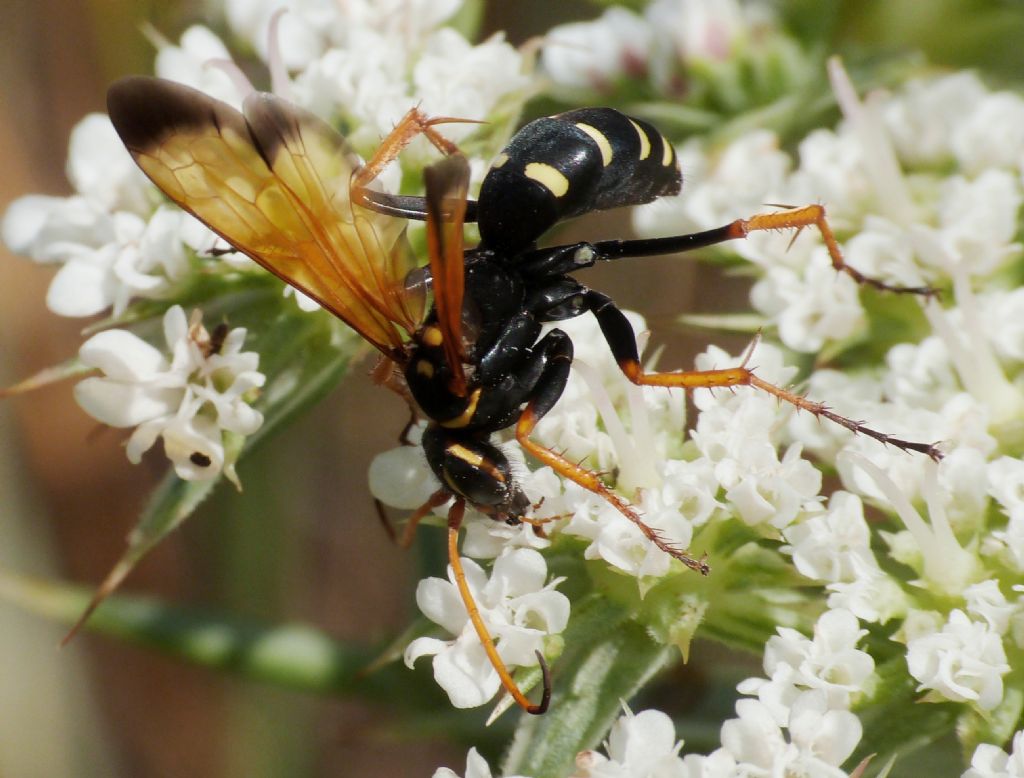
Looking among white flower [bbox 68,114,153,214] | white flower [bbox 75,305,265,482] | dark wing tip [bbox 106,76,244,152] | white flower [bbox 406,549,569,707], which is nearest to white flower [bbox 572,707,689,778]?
white flower [bbox 406,549,569,707]

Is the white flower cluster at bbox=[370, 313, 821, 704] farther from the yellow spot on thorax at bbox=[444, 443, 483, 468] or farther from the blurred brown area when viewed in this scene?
the blurred brown area

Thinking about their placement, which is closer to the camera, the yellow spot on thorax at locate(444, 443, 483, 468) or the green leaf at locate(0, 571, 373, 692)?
the yellow spot on thorax at locate(444, 443, 483, 468)

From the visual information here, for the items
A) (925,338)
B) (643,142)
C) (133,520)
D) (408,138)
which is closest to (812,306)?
(925,338)

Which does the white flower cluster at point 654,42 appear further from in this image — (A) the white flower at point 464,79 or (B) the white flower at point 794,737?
(B) the white flower at point 794,737

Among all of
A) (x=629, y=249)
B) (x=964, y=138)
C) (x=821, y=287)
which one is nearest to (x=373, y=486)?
(x=629, y=249)

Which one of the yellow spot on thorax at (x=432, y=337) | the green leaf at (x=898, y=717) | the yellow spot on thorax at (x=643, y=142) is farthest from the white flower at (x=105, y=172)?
the green leaf at (x=898, y=717)

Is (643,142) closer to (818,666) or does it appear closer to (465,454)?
(465,454)

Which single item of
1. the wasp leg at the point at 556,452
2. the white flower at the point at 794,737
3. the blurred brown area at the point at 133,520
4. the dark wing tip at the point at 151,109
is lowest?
the blurred brown area at the point at 133,520
